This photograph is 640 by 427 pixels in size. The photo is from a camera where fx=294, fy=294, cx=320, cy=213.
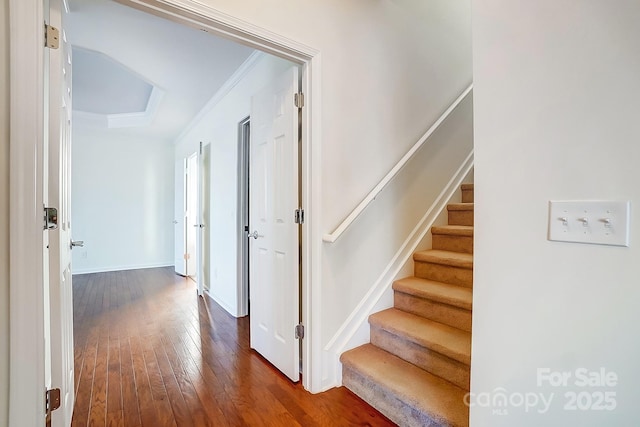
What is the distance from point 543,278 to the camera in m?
0.90

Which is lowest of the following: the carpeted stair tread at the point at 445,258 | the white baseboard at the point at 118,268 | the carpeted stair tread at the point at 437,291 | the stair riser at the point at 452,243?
the white baseboard at the point at 118,268

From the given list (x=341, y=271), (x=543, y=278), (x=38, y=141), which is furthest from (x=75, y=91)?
(x=543, y=278)

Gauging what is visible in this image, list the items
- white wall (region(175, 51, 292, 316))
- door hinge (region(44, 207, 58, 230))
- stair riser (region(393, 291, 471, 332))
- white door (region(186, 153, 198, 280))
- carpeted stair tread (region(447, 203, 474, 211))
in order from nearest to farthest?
door hinge (region(44, 207, 58, 230)), stair riser (region(393, 291, 471, 332)), carpeted stair tread (region(447, 203, 474, 211)), white wall (region(175, 51, 292, 316)), white door (region(186, 153, 198, 280))

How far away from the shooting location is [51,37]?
1.08m

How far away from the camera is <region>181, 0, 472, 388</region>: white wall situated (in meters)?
1.72

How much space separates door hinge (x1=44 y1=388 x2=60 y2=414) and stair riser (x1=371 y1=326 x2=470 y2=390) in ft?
5.20

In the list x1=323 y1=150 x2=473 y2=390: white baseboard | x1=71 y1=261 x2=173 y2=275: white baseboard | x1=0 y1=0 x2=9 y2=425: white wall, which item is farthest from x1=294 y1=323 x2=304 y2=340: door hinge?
x1=71 y1=261 x2=173 y2=275: white baseboard

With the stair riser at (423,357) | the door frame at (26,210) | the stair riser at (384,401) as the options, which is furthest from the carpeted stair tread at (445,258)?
the door frame at (26,210)

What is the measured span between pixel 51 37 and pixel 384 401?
216 centimetres

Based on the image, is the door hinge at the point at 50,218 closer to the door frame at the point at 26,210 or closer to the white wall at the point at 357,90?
the door frame at the point at 26,210

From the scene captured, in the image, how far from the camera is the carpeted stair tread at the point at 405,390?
1.32m

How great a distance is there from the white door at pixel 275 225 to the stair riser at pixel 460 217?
1509 millimetres

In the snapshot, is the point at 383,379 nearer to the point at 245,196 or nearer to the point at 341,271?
the point at 341,271

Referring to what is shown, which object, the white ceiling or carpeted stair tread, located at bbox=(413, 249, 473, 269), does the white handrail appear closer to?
carpeted stair tread, located at bbox=(413, 249, 473, 269)
